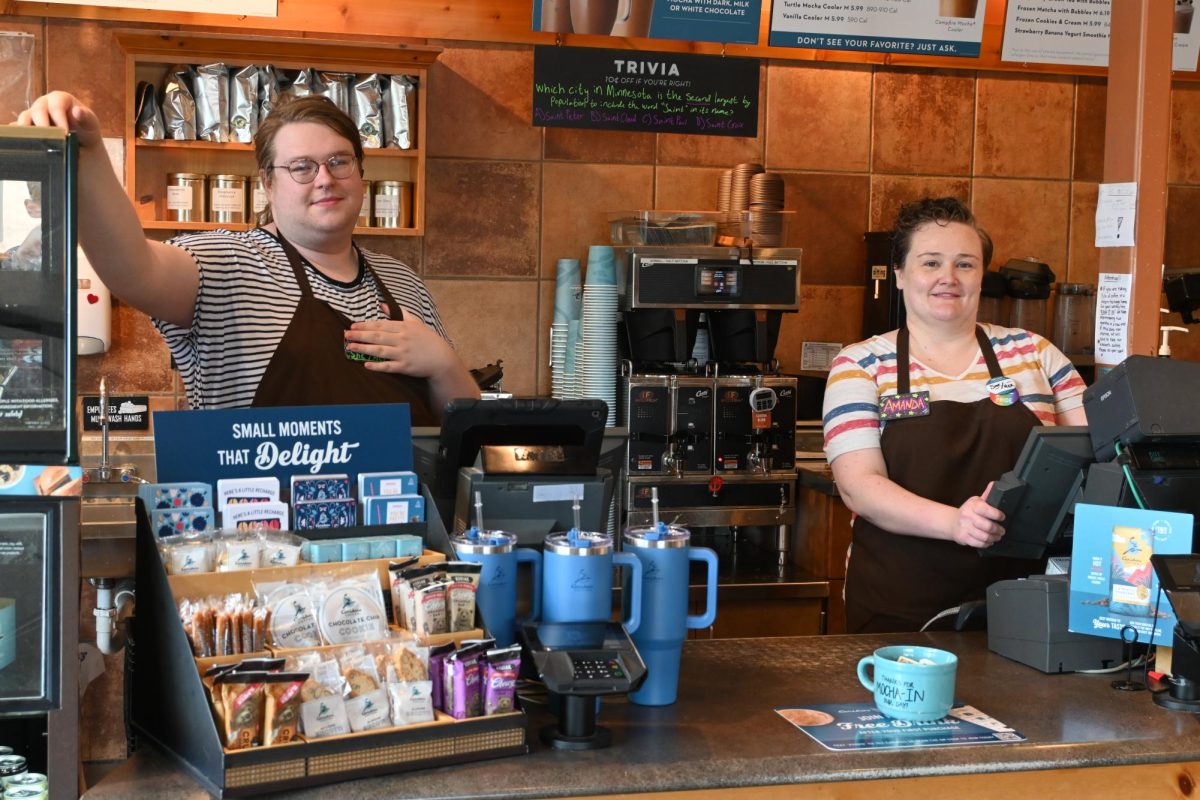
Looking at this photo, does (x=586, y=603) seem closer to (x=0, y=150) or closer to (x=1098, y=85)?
(x=0, y=150)

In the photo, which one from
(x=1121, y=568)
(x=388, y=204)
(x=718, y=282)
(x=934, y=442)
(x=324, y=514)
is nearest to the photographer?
(x=324, y=514)

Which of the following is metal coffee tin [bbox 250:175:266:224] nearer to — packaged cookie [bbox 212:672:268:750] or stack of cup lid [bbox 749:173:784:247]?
stack of cup lid [bbox 749:173:784:247]

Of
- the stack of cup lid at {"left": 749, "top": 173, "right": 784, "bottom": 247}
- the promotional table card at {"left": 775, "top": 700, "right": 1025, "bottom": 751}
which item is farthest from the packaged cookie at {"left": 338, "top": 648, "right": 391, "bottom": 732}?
the stack of cup lid at {"left": 749, "top": 173, "right": 784, "bottom": 247}

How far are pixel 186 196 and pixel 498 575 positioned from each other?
10.8 ft

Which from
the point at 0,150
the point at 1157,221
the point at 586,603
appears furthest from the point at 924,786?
the point at 1157,221

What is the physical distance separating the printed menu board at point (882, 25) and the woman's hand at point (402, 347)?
8.32 feet

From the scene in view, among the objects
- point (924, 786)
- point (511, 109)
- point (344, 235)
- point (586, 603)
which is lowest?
point (924, 786)

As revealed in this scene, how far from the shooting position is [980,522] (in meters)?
2.44

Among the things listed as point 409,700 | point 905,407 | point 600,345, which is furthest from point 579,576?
point 600,345

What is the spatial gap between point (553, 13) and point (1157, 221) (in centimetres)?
220

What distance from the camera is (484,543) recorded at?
1.89 metres

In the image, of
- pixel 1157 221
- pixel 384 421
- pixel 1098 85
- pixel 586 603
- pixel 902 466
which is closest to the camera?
pixel 586 603

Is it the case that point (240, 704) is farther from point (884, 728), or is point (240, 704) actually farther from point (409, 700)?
point (884, 728)

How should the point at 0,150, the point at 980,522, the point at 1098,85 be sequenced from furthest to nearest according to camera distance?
the point at 1098,85
the point at 980,522
the point at 0,150
